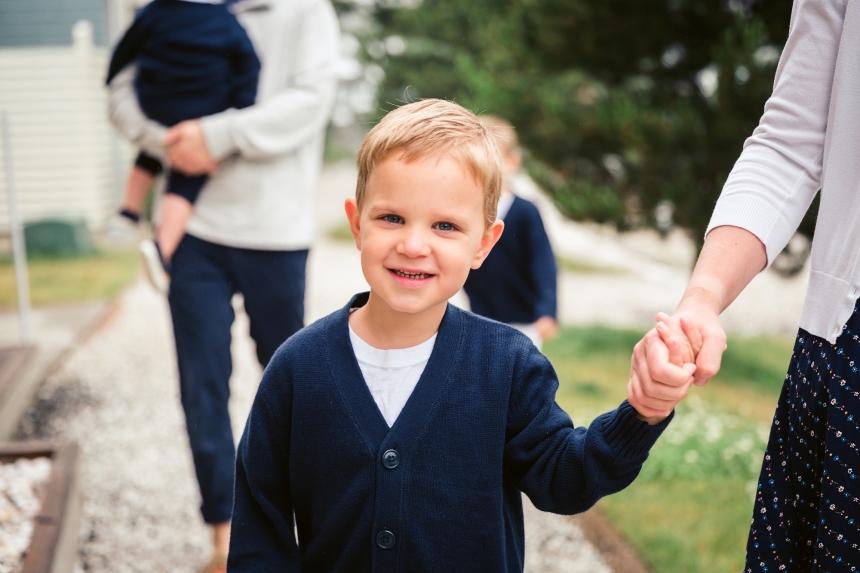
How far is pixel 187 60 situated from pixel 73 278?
6228 millimetres

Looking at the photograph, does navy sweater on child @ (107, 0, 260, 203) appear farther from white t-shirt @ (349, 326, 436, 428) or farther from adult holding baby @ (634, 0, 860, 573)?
adult holding baby @ (634, 0, 860, 573)

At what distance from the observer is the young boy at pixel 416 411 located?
1.46 metres

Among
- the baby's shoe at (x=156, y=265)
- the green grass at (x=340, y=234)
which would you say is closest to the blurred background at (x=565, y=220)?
the baby's shoe at (x=156, y=265)

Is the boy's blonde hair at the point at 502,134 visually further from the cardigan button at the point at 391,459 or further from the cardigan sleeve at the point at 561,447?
the cardigan button at the point at 391,459

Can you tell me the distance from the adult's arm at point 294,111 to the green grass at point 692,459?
2.14 meters

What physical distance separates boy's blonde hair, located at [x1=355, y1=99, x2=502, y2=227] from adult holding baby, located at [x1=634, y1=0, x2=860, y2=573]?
396 millimetres

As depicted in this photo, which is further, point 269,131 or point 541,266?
point 541,266

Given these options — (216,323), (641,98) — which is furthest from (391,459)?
(641,98)

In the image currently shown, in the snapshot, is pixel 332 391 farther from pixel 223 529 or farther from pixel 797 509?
pixel 223 529

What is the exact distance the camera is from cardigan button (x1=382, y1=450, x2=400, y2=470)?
147cm

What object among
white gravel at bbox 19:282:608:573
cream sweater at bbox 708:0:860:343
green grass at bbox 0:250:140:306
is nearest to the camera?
cream sweater at bbox 708:0:860:343

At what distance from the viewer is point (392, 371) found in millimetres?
1567

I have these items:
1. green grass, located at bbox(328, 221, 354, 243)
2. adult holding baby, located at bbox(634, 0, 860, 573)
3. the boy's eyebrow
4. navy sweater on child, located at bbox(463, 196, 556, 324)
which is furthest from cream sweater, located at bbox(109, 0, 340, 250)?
green grass, located at bbox(328, 221, 354, 243)

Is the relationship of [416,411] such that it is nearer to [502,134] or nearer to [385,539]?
[385,539]
